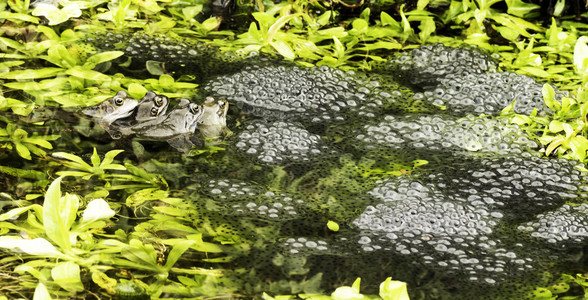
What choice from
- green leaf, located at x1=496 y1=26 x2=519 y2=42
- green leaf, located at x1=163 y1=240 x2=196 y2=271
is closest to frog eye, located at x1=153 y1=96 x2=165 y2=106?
green leaf, located at x1=163 y1=240 x2=196 y2=271

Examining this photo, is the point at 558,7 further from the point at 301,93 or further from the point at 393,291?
the point at 393,291

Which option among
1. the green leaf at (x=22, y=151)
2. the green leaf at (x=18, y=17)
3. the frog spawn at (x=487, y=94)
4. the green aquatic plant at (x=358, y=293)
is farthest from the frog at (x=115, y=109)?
the frog spawn at (x=487, y=94)

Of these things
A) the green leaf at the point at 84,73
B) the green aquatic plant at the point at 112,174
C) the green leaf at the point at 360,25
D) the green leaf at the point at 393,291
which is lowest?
the green aquatic plant at the point at 112,174

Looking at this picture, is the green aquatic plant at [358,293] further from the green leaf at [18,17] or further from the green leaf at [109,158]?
the green leaf at [18,17]

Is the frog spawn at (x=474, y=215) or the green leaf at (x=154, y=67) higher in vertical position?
the green leaf at (x=154, y=67)

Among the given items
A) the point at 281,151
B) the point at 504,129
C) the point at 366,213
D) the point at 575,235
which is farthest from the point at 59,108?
the point at 575,235

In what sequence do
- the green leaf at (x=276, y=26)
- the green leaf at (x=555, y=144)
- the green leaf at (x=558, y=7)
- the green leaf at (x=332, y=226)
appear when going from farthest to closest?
1. the green leaf at (x=558, y=7)
2. the green leaf at (x=276, y=26)
3. the green leaf at (x=555, y=144)
4. the green leaf at (x=332, y=226)

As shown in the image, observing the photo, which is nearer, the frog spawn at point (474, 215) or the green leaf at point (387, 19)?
the frog spawn at point (474, 215)

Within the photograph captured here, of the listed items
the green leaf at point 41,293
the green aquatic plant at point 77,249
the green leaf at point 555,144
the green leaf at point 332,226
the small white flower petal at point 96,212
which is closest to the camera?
the green leaf at point 41,293
